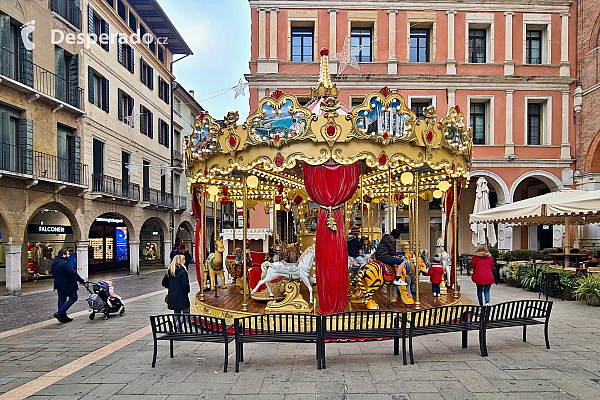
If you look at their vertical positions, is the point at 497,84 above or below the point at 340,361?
above

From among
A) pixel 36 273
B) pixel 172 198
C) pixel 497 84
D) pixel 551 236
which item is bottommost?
pixel 36 273

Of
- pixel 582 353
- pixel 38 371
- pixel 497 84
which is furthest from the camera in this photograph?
pixel 497 84

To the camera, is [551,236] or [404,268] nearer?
[404,268]

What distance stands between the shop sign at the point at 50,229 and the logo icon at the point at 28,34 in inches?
317

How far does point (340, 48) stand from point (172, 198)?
50.5 feet

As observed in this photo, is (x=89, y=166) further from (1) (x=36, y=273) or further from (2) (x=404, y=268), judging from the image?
(2) (x=404, y=268)

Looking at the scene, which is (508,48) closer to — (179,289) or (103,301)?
(179,289)

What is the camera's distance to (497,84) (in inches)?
862

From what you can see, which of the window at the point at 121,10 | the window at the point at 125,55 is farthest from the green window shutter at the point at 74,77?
the window at the point at 121,10

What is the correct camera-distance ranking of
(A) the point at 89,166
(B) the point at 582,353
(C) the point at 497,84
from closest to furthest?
(B) the point at 582,353 → (A) the point at 89,166 → (C) the point at 497,84

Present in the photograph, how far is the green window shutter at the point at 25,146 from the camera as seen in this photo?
15.3 meters

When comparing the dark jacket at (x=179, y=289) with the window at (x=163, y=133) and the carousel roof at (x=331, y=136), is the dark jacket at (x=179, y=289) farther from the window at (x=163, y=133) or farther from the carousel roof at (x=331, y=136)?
the window at (x=163, y=133)

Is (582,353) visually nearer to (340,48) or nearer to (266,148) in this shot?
(266,148)

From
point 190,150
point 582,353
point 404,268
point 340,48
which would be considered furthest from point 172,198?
point 582,353
